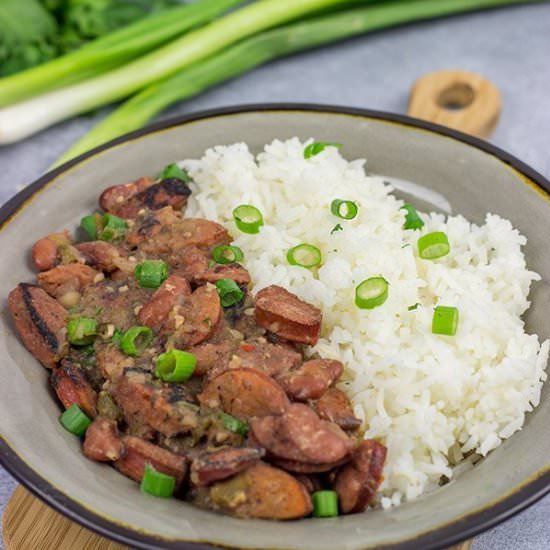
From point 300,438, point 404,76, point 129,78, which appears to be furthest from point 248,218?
point 404,76

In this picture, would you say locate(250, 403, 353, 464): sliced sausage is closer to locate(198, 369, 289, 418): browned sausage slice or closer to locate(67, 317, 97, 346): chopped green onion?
locate(198, 369, 289, 418): browned sausage slice

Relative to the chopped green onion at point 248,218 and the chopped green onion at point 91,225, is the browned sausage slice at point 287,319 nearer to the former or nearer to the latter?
the chopped green onion at point 248,218

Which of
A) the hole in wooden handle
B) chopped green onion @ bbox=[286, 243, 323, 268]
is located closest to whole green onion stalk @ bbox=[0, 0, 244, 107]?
the hole in wooden handle

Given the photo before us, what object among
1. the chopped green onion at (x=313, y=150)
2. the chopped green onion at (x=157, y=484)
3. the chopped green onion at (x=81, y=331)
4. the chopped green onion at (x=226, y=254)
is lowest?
the chopped green onion at (x=157, y=484)

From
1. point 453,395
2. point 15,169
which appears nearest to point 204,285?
point 453,395

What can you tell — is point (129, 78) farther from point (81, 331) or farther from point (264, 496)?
point (264, 496)

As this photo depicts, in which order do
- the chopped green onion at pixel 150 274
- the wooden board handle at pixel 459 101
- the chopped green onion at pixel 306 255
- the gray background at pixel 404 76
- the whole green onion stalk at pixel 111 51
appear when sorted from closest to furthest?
the chopped green onion at pixel 150 274
the chopped green onion at pixel 306 255
the wooden board handle at pixel 459 101
the whole green onion stalk at pixel 111 51
the gray background at pixel 404 76

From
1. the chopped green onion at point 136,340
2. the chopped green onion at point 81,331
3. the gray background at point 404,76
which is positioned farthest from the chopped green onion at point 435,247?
the gray background at point 404,76
